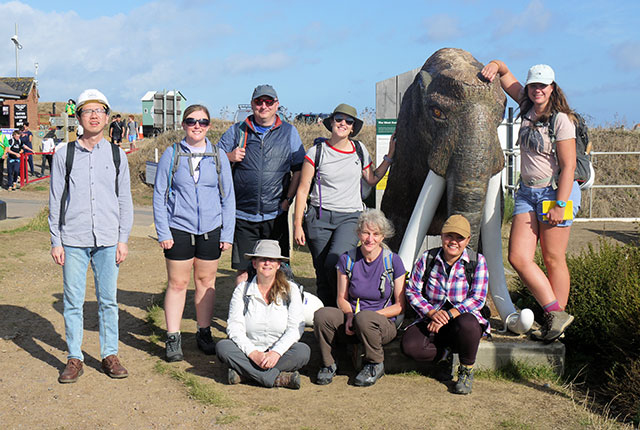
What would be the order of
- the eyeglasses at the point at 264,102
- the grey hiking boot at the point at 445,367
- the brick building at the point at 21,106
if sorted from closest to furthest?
1. the grey hiking boot at the point at 445,367
2. the eyeglasses at the point at 264,102
3. the brick building at the point at 21,106

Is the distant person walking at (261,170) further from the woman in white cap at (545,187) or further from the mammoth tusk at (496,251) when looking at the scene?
the woman in white cap at (545,187)

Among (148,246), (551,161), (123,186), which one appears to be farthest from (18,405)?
(148,246)

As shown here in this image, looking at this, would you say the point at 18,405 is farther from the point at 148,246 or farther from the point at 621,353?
the point at 148,246

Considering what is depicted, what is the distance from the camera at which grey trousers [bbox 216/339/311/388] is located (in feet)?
14.4

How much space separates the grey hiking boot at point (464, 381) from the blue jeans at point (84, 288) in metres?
2.46

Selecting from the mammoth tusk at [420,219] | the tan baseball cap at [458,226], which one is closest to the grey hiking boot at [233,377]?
the mammoth tusk at [420,219]

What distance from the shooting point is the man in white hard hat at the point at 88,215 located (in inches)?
172

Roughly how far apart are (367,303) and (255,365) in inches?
35.3

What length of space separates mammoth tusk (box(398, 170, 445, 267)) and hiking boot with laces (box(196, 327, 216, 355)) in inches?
66.5

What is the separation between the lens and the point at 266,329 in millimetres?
4547

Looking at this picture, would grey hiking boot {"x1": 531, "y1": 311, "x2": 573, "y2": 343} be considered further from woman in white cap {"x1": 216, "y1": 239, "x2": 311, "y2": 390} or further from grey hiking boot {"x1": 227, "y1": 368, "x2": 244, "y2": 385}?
grey hiking boot {"x1": 227, "y1": 368, "x2": 244, "y2": 385}

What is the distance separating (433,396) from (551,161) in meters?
1.82

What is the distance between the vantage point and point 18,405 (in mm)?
4148

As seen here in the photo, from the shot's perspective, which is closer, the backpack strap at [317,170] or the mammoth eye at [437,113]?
the mammoth eye at [437,113]
